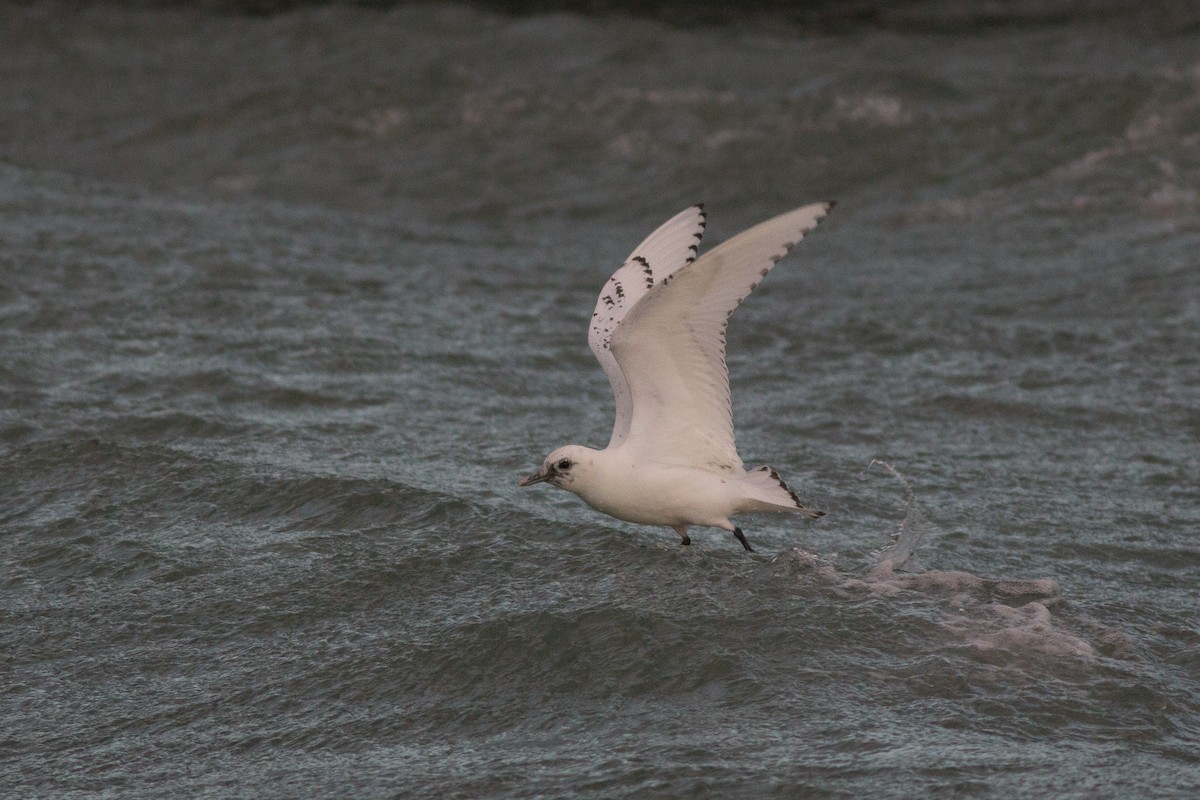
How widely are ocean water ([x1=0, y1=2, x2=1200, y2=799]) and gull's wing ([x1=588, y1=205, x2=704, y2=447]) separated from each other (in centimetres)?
82

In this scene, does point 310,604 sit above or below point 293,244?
below

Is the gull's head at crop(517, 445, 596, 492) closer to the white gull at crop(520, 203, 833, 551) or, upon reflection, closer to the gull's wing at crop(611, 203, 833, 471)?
the white gull at crop(520, 203, 833, 551)

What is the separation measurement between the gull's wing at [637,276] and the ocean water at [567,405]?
82 cm

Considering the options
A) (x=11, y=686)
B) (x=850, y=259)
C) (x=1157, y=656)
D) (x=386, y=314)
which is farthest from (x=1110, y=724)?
(x=850, y=259)

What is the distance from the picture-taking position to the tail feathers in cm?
651

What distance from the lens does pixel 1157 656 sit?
5.98 m

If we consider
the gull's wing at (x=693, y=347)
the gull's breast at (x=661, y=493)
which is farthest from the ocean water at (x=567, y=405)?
the gull's wing at (x=693, y=347)

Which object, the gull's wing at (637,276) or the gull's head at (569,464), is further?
the gull's wing at (637,276)

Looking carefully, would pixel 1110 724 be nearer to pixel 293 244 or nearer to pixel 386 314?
pixel 386 314

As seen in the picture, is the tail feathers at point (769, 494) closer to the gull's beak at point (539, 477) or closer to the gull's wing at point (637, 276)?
the gull's wing at point (637, 276)

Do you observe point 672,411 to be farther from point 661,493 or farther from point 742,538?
point 742,538

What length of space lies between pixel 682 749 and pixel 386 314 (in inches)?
260

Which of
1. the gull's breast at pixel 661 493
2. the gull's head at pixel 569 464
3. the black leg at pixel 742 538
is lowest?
the black leg at pixel 742 538

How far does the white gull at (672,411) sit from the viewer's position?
20.0 ft
